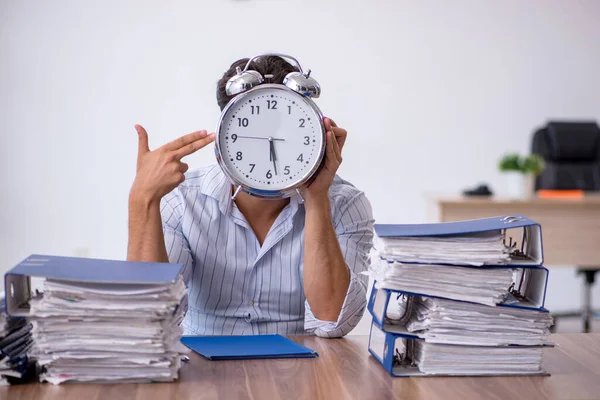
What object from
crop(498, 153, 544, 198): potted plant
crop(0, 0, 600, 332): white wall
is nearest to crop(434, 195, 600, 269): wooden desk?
crop(498, 153, 544, 198): potted plant

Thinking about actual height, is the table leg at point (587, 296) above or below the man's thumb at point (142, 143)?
below

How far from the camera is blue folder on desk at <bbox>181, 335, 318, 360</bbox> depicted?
1.31 meters

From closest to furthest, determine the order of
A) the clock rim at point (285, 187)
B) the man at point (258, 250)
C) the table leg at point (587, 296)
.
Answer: the clock rim at point (285, 187), the man at point (258, 250), the table leg at point (587, 296)

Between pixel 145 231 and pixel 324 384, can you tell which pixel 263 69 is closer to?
pixel 145 231

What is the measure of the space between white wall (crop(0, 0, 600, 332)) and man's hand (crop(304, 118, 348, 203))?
145 inches

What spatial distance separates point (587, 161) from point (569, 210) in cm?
69

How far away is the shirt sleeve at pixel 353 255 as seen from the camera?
60.1 inches

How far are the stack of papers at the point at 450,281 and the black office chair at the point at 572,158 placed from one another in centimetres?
376

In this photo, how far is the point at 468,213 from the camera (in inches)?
169

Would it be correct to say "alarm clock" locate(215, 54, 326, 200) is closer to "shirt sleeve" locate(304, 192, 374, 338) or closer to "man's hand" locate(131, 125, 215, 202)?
"man's hand" locate(131, 125, 215, 202)

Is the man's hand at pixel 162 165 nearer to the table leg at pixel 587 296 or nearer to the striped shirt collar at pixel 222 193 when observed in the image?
the striped shirt collar at pixel 222 193

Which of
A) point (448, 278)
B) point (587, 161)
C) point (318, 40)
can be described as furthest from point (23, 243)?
point (448, 278)

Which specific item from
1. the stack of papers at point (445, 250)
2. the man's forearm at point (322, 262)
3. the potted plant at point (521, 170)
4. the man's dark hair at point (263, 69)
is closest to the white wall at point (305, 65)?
the potted plant at point (521, 170)

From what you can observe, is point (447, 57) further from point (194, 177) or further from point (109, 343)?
point (109, 343)
